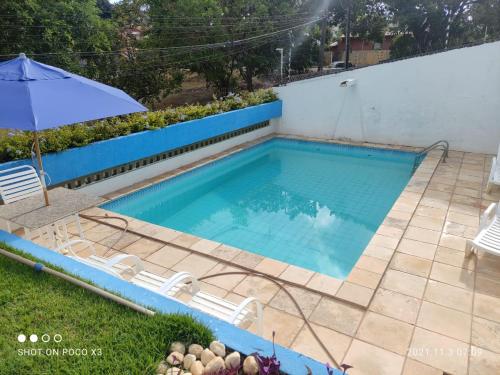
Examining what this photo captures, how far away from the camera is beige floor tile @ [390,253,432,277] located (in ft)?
14.4

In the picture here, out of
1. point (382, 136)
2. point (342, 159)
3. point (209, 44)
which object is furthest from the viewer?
point (209, 44)

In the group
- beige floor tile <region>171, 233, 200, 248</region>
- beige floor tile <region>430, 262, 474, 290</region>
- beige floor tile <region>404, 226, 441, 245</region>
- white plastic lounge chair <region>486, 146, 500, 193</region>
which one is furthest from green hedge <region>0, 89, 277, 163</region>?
white plastic lounge chair <region>486, 146, 500, 193</region>

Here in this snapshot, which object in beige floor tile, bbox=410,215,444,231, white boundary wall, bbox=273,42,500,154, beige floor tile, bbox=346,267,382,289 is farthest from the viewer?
white boundary wall, bbox=273,42,500,154

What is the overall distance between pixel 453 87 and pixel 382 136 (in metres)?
2.44

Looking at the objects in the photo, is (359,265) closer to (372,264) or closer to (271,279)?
(372,264)

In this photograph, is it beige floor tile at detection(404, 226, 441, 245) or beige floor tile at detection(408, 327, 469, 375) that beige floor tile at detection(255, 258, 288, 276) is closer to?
beige floor tile at detection(408, 327, 469, 375)

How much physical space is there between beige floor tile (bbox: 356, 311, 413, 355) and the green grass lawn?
1.78m

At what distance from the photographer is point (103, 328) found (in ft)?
8.23

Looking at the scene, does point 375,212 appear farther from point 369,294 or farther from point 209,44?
point 209,44

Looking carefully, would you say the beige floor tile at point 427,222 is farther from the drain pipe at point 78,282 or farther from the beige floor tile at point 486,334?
the drain pipe at point 78,282

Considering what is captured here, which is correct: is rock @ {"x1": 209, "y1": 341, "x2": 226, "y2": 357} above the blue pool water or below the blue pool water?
above

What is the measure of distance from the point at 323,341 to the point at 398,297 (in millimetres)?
1185

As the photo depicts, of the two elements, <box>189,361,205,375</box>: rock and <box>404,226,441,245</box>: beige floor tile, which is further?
<box>404,226,441,245</box>: beige floor tile

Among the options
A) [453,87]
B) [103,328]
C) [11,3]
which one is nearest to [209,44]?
[11,3]
